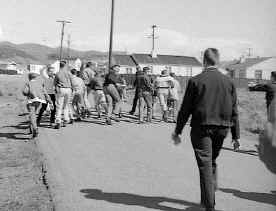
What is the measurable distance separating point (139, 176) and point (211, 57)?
8.86 ft

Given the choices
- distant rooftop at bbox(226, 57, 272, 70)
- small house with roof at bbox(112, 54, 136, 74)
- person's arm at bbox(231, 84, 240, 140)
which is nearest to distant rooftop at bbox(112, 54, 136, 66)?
small house with roof at bbox(112, 54, 136, 74)

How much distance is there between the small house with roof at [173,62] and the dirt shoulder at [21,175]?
77474mm

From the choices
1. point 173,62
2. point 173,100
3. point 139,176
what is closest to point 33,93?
point 139,176

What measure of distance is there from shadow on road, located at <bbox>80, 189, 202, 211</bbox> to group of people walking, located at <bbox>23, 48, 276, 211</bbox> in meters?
0.42

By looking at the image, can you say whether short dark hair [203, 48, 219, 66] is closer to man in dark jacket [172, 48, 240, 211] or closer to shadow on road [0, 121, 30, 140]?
man in dark jacket [172, 48, 240, 211]

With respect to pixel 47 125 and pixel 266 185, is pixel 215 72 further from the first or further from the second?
pixel 47 125

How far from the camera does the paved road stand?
5.99m

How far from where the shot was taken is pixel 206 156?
5.33 metres

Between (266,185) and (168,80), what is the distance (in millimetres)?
8458

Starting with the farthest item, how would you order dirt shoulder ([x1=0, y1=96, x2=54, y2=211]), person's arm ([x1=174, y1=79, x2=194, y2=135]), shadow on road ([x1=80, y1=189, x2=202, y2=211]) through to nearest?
1. dirt shoulder ([x1=0, y1=96, x2=54, y2=211])
2. shadow on road ([x1=80, y1=189, x2=202, y2=211])
3. person's arm ([x1=174, y1=79, x2=194, y2=135])

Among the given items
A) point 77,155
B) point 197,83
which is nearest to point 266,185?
point 197,83

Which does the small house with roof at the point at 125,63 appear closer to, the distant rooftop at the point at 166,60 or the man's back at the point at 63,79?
the distant rooftop at the point at 166,60

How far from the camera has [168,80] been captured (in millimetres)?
15281

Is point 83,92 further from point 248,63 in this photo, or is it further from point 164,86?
point 248,63
